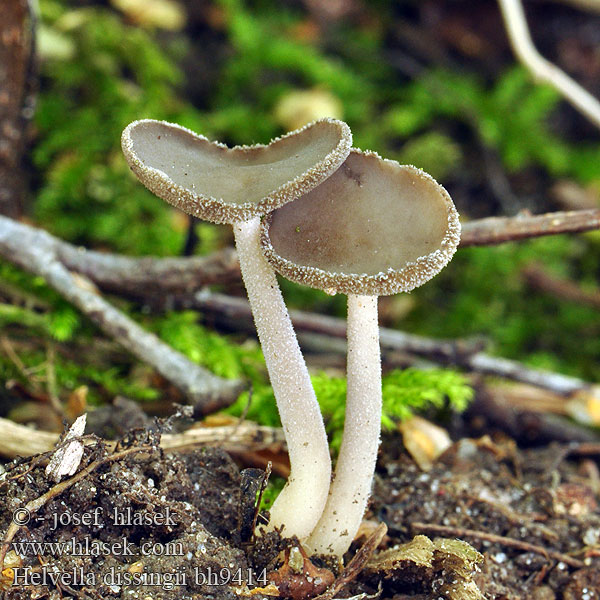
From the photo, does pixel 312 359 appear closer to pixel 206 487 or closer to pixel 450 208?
pixel 206 487

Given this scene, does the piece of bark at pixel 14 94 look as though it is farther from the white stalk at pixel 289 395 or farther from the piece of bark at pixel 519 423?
the piece of bark at pixel 519 423

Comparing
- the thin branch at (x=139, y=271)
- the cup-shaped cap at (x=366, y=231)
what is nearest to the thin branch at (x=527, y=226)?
the cup-shaped cap at (x=366, y=231)

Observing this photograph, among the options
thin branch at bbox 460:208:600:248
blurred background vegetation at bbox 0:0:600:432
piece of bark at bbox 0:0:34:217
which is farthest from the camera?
blurred background vegetation at bbox 0:0:600:432

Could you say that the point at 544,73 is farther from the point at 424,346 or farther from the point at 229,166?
the point at 229,166
